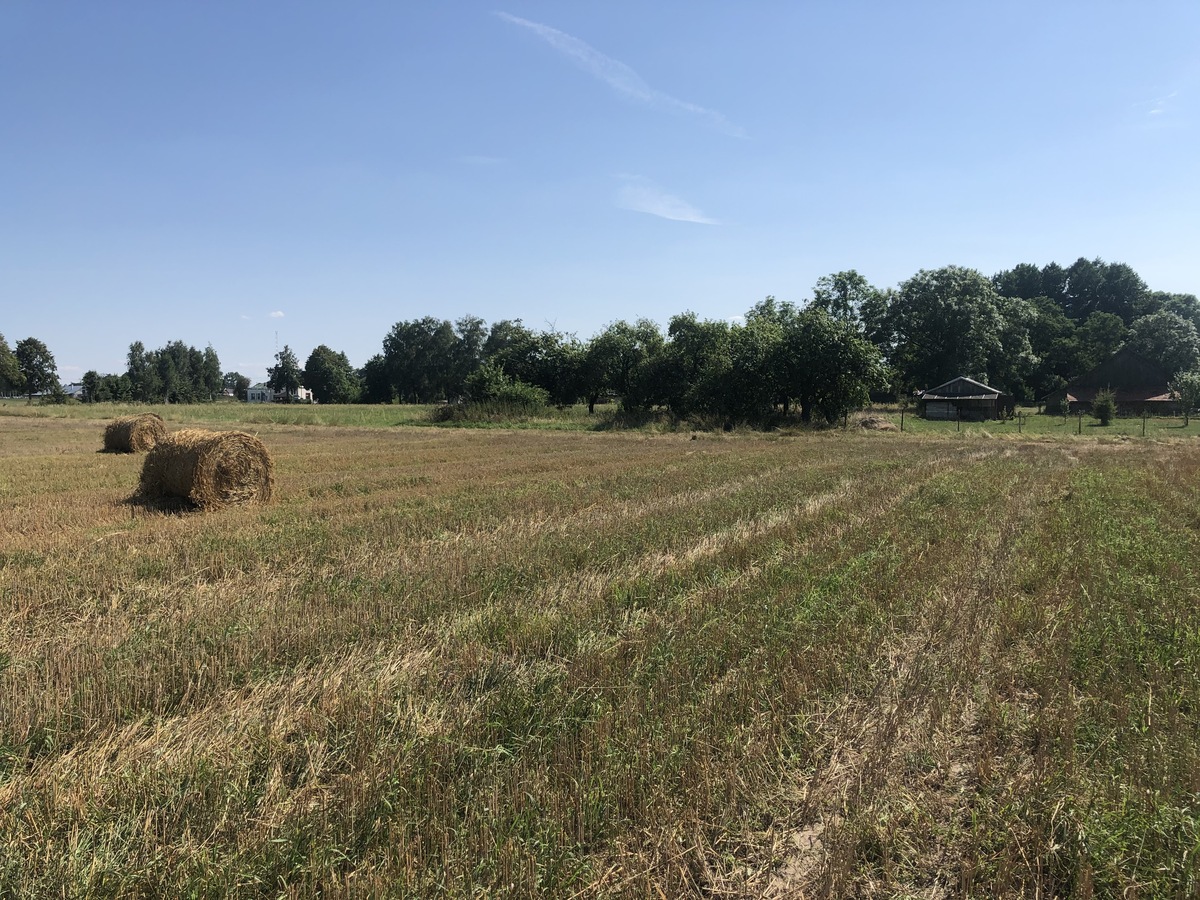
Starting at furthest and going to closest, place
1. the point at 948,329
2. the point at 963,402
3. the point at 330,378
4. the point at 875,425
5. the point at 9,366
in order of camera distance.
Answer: the point at 330,378, the point at 9,366, the point at 948,329, the point at 963,402, the point at 875,425

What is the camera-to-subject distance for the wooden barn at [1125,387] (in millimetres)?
65125

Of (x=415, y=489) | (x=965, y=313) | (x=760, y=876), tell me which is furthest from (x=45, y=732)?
(x=965, y=313)

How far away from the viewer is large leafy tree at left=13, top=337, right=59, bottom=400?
114062mm

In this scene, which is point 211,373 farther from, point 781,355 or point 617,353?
point 781,355

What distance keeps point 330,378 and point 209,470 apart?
12147 centimetres

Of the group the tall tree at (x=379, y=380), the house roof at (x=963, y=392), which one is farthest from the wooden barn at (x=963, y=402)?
the tall tree at (x=379, y=380)

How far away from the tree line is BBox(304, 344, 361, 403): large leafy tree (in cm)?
34

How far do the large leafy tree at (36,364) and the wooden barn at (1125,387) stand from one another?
14731 cm

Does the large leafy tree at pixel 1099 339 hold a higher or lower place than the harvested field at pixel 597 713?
higher

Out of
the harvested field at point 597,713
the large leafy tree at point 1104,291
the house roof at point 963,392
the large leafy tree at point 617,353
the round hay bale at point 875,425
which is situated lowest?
the harvested field at point 597,713

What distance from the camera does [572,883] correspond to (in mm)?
3010

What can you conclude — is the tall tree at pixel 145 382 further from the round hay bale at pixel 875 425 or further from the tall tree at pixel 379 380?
the round hay bale at pixel 875 425

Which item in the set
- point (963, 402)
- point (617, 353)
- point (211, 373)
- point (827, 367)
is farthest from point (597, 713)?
point (211, 373)

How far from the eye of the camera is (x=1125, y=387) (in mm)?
69062
